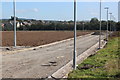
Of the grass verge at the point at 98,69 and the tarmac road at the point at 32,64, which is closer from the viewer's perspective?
the grass verge at the point at 98,69

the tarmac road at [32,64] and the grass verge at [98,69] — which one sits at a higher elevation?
the grass verge at [98,69]

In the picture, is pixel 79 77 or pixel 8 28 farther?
pixel 8 28

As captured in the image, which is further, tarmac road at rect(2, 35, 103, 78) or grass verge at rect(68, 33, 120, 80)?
tarmac road at rect(2, 35, 103, 78)

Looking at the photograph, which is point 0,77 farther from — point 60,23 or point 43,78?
point 60,23

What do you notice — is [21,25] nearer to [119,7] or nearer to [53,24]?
[53,24]

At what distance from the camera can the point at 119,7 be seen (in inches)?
705

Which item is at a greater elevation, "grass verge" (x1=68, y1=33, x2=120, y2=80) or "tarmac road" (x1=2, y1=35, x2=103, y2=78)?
"grass verge" (x1=68, y1=33, x2=120, y2=80)

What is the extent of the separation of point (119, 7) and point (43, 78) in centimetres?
1007

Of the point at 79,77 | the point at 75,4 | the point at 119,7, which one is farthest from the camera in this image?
the point at 119,7

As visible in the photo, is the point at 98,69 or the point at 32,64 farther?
the point at 32,64

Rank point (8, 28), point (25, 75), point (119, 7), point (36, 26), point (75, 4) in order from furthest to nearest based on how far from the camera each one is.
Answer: point (36, 26) < point (8, 28) < point (119, 7) < point (75, 4) < point (25, 75)

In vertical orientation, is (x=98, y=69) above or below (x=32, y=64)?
above

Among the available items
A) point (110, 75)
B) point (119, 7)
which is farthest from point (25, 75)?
point (119, 7)

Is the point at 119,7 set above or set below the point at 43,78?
above
